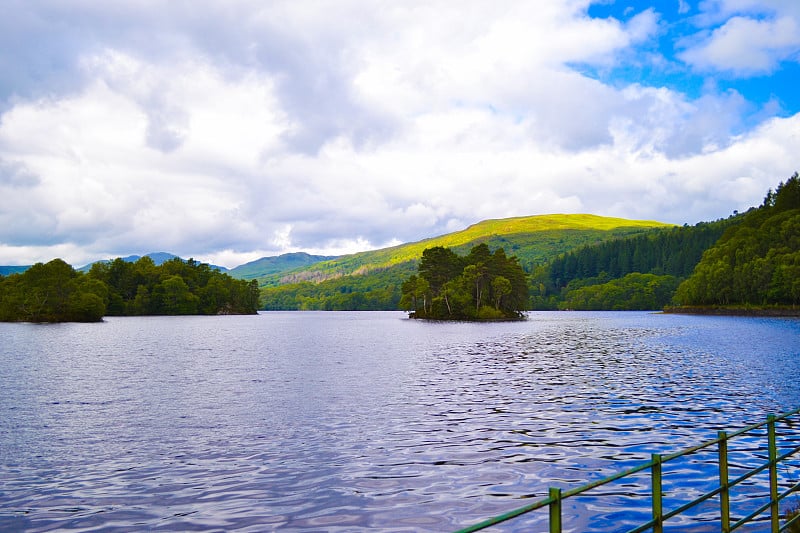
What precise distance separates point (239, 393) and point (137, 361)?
3093cm

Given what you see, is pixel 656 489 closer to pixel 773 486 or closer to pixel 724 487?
pixel 724 487

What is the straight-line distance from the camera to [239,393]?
1718 inches

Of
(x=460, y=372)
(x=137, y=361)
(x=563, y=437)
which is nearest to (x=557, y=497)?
(x=563, y=437)

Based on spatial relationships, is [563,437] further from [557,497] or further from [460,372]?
[460,372]

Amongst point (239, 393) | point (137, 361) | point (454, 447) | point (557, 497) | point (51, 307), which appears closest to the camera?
point (557, 497)

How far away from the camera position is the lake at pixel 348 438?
1833 centimetres

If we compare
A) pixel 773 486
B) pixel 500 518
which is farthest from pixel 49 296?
pixel 500 518

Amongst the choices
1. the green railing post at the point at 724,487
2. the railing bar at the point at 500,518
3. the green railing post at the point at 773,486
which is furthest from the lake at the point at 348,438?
the railing bar at the point at 500,518

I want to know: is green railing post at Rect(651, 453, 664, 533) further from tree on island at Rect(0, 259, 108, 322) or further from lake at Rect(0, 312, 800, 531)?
tree on island at Rect(0, 259, 108, 322)

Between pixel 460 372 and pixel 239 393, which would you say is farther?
pixel 460 372

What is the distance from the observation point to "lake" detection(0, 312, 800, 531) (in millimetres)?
18328

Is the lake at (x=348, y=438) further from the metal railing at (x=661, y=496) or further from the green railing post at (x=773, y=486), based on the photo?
the metal railing at (x=661, y=496)

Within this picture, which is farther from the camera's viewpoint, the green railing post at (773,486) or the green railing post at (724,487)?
the green railing post at (773,486)

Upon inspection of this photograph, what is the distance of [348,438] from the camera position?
28.0m
